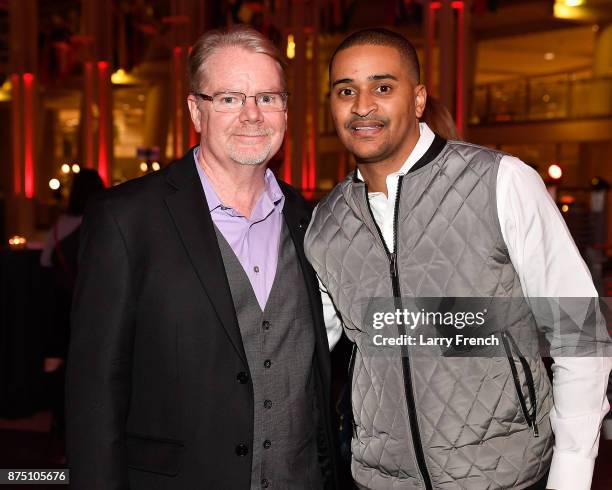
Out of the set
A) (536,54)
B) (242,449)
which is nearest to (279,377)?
(242,449)

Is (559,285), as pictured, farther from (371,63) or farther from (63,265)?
(63,265)

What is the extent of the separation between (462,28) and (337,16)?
3228mm

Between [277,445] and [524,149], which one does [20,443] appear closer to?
[277,445]

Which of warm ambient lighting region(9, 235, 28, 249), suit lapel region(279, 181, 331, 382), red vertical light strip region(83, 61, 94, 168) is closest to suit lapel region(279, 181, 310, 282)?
suit lapel region(279, 181, 331, 382)

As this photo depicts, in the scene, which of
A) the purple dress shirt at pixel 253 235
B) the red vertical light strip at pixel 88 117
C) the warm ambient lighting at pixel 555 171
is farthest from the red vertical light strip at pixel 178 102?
the purple dress shirt at pixel 253 235

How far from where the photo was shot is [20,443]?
4.96 m

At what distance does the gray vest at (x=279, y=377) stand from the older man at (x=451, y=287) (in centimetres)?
15

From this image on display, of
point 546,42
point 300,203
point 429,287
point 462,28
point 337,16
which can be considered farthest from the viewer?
point 546,42

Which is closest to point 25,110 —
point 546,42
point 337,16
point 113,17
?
point 113,17

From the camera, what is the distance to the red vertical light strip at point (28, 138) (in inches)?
591

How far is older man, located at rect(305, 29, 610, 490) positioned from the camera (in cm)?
180

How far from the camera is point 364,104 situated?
1.93 m

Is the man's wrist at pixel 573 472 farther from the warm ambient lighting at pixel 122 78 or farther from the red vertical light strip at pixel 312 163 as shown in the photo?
the warm ambient lighting at pixel 122 78

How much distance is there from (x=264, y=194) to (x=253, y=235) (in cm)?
14
